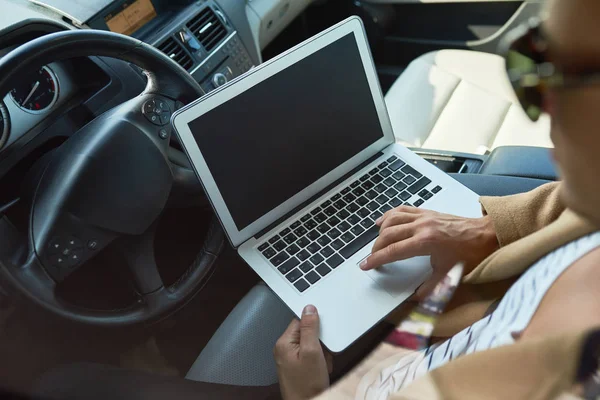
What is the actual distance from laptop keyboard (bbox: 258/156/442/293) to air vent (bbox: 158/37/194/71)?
1.68 ft

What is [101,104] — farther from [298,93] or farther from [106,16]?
[298,93]

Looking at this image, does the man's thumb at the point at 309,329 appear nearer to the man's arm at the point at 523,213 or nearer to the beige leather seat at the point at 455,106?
the man's arm at the point at 523,213

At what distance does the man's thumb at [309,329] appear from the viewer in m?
0.77

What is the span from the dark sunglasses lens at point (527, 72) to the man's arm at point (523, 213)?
17 cm

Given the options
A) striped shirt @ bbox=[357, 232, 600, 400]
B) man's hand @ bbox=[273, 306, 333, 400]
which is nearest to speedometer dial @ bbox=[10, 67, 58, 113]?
man's hand @ bbox=[273, 306, 333, 400]

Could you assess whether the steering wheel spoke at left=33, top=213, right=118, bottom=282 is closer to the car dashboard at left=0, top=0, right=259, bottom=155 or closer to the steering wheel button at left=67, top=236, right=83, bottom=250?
the steering wheel button at left=67, top=236, right=83, bottom=250

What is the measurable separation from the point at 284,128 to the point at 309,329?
0.32 meters

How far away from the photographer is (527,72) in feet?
1.47

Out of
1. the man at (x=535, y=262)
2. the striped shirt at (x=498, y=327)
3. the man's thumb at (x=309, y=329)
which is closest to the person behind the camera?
the man at (x=535, y=262)

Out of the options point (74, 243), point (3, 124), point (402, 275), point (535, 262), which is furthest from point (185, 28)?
point (535, 262)

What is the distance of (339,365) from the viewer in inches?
28.0

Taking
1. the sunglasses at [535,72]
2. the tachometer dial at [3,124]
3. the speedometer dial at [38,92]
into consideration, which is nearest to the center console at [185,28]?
the speedometer dial at [38,92]

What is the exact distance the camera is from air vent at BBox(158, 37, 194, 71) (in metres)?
1.20

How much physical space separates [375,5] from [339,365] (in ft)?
4.29
